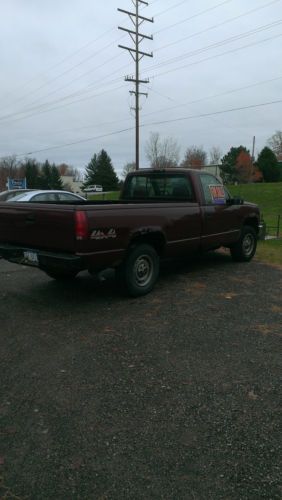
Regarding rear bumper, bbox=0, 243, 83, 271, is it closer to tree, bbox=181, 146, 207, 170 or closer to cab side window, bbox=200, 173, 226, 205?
cab side window, bbox=200, 173, 226, 205

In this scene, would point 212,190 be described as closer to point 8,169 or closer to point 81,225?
point 81,225

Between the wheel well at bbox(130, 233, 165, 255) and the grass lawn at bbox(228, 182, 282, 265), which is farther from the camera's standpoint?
the grass lawn at bbox(228, 182, 282, 265)

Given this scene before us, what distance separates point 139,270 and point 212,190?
95.3 inches

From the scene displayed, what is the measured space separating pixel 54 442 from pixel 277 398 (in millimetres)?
1753

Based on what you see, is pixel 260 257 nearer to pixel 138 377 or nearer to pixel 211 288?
pixel 211 288

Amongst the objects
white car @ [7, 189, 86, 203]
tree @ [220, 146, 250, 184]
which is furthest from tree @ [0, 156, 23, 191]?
white car @ [7, 189, 86, 203]

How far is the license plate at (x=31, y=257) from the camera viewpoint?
567 centimetres

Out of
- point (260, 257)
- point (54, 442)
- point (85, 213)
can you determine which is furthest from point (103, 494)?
point (260, 257)

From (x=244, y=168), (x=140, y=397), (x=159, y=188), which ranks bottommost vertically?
(x=140, y=397)

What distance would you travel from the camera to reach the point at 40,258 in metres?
5.57

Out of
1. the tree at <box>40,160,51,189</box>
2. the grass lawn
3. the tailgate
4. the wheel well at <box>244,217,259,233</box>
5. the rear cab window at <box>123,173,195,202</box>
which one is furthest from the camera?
the tree at <box>40,160,51,189</box>

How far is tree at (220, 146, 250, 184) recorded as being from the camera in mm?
70000

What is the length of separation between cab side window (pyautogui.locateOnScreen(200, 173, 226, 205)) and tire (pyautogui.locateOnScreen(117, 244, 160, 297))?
5.86 ft

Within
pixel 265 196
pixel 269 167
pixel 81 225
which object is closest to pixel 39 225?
pixel 81 225
